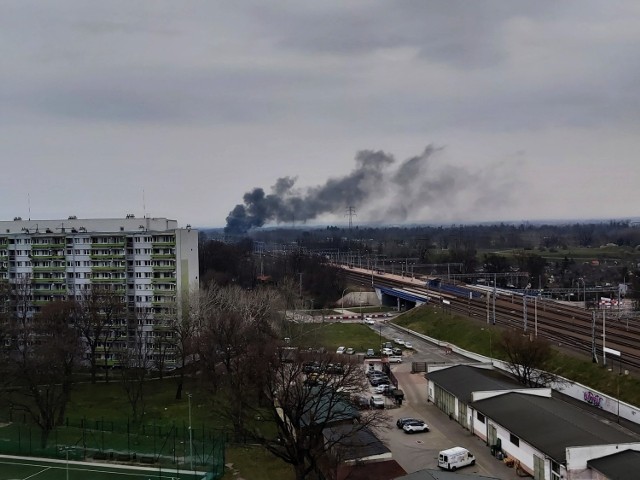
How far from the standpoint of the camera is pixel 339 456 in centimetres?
1919

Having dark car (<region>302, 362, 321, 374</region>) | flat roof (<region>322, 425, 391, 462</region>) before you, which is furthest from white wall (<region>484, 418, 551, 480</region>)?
dark car (<region>302, 362, 321, 374</region>)

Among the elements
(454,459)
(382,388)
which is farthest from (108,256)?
(454,459)

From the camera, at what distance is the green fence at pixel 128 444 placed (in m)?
23.0

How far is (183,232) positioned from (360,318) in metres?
25.0

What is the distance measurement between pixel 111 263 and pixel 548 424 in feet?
112

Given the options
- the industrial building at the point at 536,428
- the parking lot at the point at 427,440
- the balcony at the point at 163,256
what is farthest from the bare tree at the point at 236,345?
the industrial building at the point at 536,428

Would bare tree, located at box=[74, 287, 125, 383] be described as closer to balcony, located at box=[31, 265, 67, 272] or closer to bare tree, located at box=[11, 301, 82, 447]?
bare tree, located at box=[11, 301, 82, 447]

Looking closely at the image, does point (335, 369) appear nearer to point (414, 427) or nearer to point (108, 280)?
point (414, 427)

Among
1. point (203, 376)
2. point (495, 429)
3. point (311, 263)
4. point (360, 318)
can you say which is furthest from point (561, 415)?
point (311, 263)

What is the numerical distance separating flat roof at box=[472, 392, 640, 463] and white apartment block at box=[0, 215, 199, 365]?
24.9m

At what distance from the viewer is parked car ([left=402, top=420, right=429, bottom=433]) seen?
2598 cm

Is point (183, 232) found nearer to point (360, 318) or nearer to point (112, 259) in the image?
point (112, 259)

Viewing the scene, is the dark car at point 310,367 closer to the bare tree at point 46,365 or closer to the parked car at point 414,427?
the parked car at point 414,427

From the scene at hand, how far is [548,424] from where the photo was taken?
21.4 meters
